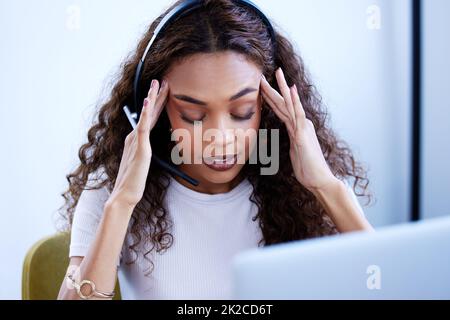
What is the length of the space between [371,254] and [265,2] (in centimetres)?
138

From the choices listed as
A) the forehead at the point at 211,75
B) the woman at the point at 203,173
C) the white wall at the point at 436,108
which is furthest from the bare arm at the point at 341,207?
the white wall at the point at 436,108

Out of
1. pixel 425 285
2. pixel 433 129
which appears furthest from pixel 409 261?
pixel 433 129

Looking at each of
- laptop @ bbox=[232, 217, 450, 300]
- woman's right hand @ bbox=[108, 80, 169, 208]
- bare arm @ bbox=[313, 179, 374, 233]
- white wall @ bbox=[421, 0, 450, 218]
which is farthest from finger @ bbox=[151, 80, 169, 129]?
white wall @ bbox=[421, 0, 450, 218]

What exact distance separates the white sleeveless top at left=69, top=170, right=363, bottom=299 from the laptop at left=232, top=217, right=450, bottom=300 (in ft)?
1.56

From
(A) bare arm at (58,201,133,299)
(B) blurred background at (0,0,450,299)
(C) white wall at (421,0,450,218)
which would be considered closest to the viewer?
(A) bare arm at (58,201,133,299)

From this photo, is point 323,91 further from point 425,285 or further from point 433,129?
point 425,285

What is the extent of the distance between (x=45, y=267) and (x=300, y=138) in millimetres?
564

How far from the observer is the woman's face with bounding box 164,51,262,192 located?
34.0 inches

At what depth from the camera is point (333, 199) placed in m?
0.90

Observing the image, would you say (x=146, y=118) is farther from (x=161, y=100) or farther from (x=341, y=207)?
(x=341, y=207)

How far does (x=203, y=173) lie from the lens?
961 mm

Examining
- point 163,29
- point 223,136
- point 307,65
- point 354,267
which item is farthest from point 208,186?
point 307,65

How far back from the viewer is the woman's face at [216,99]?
86 cm

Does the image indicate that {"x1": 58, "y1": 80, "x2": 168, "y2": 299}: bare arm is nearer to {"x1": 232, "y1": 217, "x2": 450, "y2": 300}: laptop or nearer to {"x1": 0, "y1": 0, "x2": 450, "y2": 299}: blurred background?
{"x1": 0, "y1": 0, "x2": 450, "y2": 299}: blurred background
